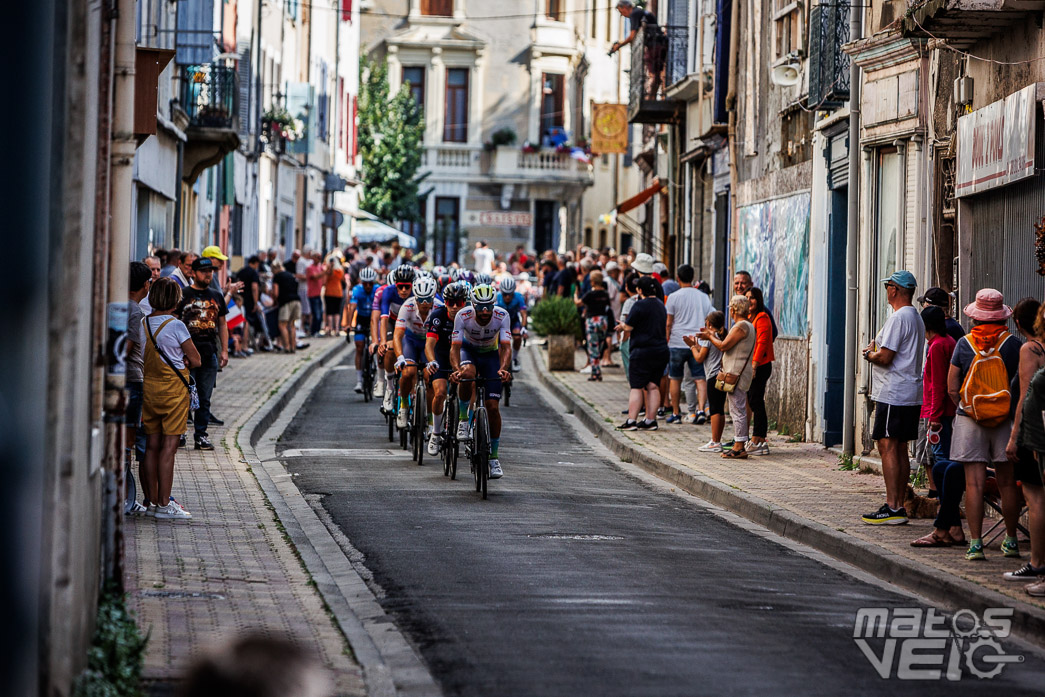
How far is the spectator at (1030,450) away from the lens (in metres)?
9.77

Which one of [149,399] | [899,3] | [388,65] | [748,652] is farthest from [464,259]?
[748,652]

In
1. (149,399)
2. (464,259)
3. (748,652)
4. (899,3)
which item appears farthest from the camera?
(464,259)

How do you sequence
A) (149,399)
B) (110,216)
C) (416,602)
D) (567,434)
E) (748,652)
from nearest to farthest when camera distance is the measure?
1. (110,216)
2. (748,652)
3. (416,602)
4. (149,399)
5. (567,434)

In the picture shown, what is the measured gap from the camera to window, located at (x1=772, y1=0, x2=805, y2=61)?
20.7m

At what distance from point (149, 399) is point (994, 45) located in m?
7.22

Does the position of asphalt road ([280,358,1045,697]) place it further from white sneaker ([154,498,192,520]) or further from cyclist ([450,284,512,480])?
white sneaker ([154,498,192,520])

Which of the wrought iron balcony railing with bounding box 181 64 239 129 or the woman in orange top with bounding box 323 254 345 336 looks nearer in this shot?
the wrought iron balcony railing with bounding box 181 64 239 129

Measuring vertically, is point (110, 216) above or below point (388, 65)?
below

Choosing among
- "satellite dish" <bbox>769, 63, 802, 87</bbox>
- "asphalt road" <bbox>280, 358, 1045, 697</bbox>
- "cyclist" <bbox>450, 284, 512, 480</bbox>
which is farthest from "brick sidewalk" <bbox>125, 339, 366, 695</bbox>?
"satellite dish" <bbox>769, 63, 802, 87</bbox>

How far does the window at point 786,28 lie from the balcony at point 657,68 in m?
6.65

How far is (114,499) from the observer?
24.6 feet

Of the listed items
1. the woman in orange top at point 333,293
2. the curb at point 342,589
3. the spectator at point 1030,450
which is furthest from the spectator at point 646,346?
the woman in orange top at point 333,293

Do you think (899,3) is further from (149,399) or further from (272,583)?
(272,583)

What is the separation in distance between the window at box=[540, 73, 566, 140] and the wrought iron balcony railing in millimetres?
33993
